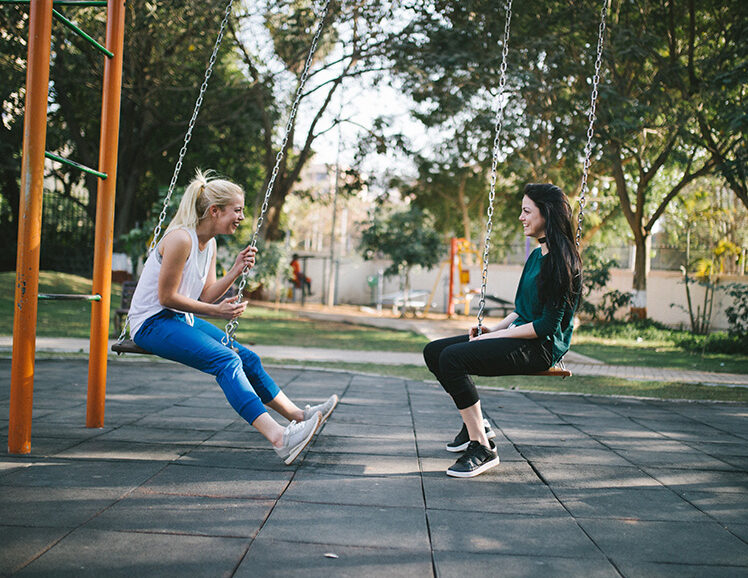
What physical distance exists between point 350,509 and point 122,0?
11.2 feet

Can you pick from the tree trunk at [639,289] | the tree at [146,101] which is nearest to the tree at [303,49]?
the tree at [146,101]

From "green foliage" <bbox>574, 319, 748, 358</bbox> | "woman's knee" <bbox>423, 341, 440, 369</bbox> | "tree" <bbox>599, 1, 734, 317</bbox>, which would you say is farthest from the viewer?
"green foliage" <bbox>574, 319, 748, 358</bbox>

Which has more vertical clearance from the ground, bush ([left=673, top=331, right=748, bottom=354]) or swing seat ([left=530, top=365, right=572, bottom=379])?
swing seat ([left=530, top=365, right=572, bottom=379])

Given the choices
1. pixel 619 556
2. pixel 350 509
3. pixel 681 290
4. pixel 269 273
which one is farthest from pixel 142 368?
pixel 681 290

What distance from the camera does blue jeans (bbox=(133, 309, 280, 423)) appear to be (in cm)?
346

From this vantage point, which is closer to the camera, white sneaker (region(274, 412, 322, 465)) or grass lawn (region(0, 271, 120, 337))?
white sneaker (region(274, 412, 322, 465))

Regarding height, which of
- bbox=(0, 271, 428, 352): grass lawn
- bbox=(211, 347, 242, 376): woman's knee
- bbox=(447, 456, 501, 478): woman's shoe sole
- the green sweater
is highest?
the green sweater

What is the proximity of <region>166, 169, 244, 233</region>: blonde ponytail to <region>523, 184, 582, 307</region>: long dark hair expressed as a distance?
165 cm

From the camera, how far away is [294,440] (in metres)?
3.50

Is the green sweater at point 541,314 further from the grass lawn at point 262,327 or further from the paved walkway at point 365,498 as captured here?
the grass lawn at point 262,327

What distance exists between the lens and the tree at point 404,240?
19347 mm

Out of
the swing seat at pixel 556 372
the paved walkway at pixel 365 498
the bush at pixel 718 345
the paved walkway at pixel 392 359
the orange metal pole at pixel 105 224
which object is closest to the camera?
the paved walkway at pixel 365 498

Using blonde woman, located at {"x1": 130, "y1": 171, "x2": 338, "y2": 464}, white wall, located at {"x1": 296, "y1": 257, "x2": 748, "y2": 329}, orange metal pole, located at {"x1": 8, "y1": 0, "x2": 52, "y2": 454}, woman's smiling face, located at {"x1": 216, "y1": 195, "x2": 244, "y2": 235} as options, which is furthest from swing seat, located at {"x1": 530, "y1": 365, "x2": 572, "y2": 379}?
white wall, located at {"x1": 296, "y1": 257, "x2": 748, "y2": 329}

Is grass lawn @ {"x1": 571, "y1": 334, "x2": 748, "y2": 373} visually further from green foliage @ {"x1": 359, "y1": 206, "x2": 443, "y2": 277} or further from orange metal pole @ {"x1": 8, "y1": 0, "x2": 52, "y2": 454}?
orange metal pole @ {"x1": 8, "y1": 0, "x2": 52, "y2": 454}
